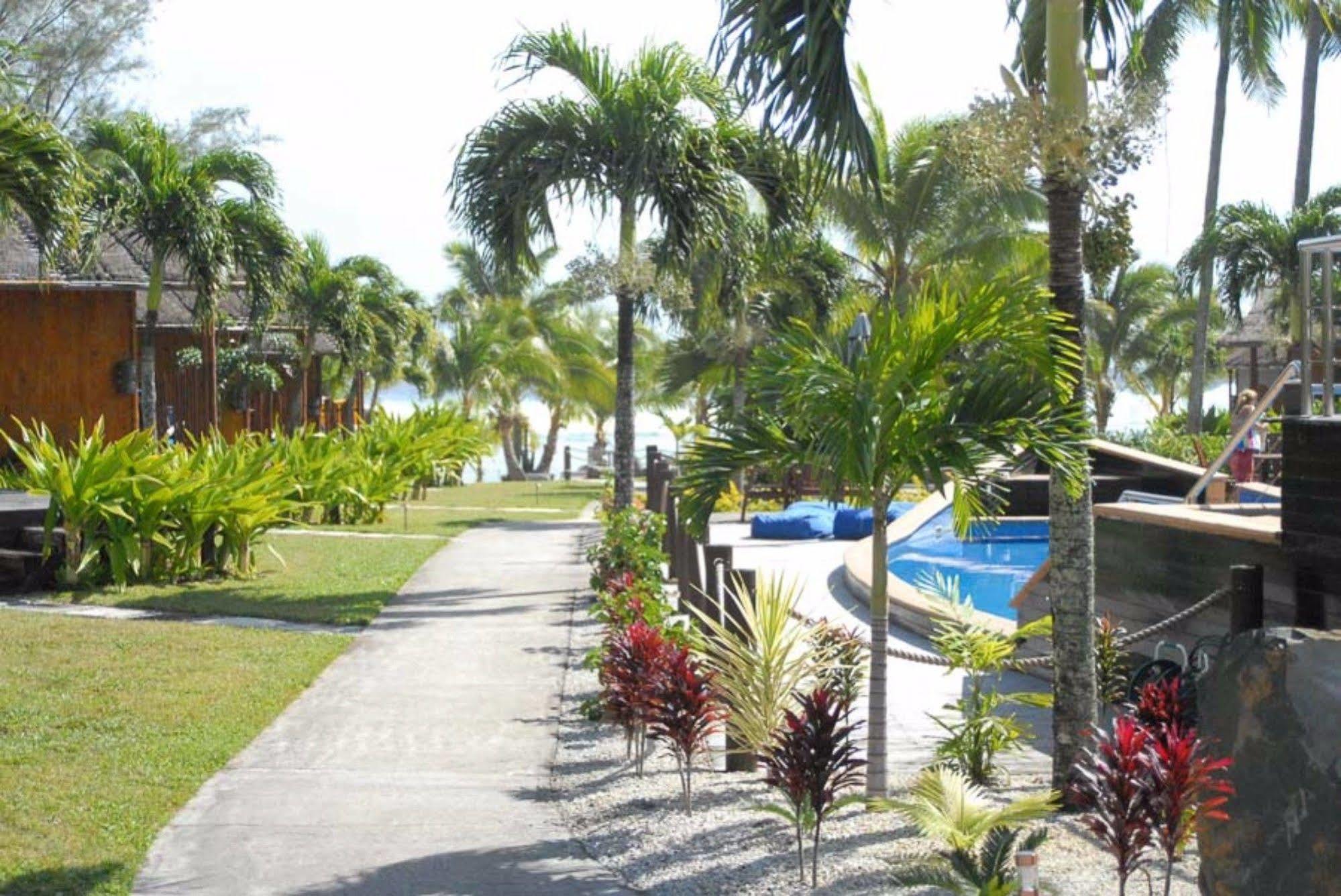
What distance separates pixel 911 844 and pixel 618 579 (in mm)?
5107

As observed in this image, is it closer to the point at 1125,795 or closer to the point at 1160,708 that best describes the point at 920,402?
the point at 1160,708

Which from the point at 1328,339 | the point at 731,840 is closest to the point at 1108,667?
the point at 1328,339

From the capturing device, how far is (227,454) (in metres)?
15.9

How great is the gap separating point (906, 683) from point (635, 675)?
347cm

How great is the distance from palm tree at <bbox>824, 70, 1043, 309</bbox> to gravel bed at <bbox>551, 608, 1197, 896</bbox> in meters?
19.7

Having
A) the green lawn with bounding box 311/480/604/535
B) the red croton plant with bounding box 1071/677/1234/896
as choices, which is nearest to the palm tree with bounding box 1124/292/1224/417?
→ the green lawn with bounding box 311/480/604/535

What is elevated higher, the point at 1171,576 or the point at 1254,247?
the point at 1254,247

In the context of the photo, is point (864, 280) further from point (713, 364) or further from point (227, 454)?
point (227, 454)

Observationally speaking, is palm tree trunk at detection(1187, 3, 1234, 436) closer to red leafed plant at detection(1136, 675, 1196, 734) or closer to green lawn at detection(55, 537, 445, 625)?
green lawn at detection(55, 537, 445, 625)

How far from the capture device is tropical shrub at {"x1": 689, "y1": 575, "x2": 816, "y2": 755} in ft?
24.4

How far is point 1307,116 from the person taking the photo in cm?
3092

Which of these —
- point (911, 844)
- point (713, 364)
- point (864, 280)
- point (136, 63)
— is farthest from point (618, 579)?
point (136, 63)

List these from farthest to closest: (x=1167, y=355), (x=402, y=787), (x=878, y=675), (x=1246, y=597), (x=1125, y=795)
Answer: (x=1167, y=355) < (x=402, y=787) < (x=1246, y=597) < (x=878, y=675) < (x=1125, y=795)

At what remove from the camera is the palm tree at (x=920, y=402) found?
6746mm
